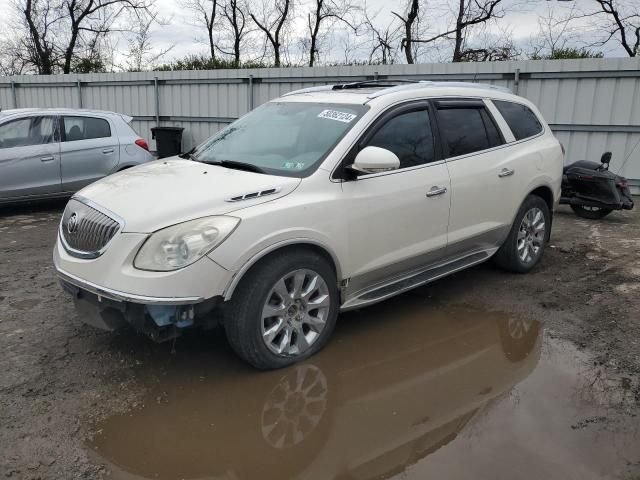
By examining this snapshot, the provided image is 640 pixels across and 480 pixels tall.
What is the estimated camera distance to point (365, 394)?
3426 mm

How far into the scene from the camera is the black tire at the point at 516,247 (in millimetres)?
5359

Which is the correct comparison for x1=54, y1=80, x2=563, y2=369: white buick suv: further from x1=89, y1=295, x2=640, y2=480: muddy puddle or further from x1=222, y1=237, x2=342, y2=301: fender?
x1=89, y1=295, x2=640, y2=480: muddy puddle

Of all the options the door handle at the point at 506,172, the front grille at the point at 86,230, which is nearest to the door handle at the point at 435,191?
the door handle at the point at 506,172

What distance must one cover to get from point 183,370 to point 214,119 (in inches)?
416

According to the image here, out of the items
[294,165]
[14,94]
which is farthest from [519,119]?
[14,94]

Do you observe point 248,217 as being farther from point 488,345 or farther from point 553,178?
point 553,178

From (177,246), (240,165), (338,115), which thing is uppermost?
(338,115)

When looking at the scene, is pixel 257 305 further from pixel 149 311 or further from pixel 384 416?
pixel 384 416

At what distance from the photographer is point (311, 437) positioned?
3002mm

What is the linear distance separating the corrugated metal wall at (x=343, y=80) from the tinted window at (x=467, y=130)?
5.77 metres

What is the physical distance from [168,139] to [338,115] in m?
10.1

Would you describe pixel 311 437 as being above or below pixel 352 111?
below

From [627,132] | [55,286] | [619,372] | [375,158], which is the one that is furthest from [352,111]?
[627,132]

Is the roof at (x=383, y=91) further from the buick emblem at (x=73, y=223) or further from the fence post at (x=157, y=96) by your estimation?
the fence post at (x=157, y=96)
